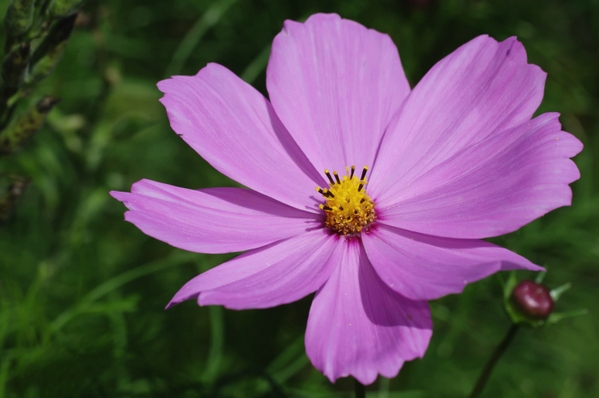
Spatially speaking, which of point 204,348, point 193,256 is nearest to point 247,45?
point 193,256

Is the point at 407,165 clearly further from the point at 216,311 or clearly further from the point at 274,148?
the point at 216,311

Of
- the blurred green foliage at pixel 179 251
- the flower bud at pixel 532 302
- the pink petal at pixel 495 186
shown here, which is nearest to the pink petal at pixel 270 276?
the pink petal at pixel 495 186

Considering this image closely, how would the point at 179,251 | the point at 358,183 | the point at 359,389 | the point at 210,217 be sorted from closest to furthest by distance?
the point at 359,389, the point at 210,217, the point at 358,183, the point at 179,251

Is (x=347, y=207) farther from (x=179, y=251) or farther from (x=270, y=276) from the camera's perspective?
(x=179, y=251)

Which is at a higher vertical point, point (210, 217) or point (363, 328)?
point (210, 217)

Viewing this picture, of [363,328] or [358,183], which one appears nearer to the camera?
[363,328]

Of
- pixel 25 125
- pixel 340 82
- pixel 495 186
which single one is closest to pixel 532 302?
pixel 495 186

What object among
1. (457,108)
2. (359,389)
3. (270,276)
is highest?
(457,108)
